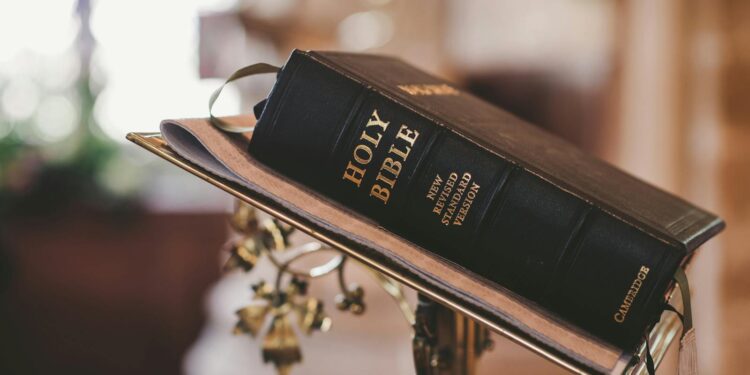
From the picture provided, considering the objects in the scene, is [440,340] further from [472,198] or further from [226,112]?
[226,112]

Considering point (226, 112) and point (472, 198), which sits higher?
point (472, 198)

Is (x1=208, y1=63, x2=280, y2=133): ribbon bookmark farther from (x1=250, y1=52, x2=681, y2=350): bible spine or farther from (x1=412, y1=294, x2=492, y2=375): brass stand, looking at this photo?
(x1=412, y1=294, x2=492, y2=375): brass stand

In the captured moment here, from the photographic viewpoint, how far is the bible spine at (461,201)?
1.36 ft

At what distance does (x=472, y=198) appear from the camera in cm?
43

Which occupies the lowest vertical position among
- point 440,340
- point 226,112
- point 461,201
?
Result: point 226,112

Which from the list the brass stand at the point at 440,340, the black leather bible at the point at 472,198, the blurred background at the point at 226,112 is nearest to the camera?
the black leather bible at the point at 472,198

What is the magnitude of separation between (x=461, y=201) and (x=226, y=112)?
3.04 metres

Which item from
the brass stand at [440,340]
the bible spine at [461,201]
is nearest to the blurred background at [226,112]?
the brass stand at [440,340]

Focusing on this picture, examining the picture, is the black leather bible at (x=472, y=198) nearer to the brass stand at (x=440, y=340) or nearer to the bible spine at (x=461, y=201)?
the bible spine at (x=461, y=201)

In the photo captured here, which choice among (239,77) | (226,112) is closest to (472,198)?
(239,77)

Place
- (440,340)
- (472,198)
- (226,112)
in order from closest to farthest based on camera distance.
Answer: (472,198) → (440,340) → (226,112)

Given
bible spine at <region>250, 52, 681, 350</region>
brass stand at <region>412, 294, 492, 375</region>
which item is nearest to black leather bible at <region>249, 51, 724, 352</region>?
bible spine at <region>250, 52, 681, 350</region>

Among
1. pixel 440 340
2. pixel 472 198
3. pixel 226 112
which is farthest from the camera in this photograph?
pixel 226 112

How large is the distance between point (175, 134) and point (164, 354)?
316cm
